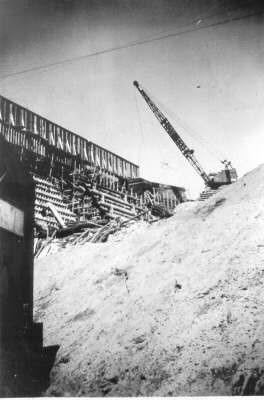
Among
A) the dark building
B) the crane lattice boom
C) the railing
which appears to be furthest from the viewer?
the crane lattice boom

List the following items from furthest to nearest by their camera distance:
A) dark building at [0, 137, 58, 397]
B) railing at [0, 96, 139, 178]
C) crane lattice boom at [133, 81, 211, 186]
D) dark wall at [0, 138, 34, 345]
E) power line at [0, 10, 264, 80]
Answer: crane lattice boom at [133, 81, 211, 186] < railing at [0, 96, 139, 178] < power line at [0, 10, 264, 80] < dark wall at [0, 138, 34, 345] < dark building at [0, 137, 58, 397]

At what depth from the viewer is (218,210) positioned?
744 cm

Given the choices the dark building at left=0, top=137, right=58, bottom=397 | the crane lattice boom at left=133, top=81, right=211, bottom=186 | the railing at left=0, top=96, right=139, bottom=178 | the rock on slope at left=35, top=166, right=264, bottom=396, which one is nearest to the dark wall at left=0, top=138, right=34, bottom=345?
the dark building at left=0, top=137, right=58, bottom=397

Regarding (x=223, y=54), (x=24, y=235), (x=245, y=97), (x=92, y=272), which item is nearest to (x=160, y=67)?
(x=223, y=54)

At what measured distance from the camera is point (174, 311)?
5039mm

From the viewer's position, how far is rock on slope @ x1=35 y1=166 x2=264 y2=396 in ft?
12.8

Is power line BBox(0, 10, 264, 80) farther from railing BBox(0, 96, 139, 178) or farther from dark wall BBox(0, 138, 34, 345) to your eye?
railing BBox(0, 96, 139, 178)

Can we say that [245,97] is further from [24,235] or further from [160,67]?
[24,235]

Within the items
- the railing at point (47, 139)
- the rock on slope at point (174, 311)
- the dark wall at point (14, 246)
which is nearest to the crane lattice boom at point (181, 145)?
the railing at point (47, 139)

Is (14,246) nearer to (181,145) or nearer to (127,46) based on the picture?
(127,46)

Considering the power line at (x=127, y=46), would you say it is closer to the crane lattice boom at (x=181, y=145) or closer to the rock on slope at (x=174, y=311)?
the rock on slope at (x=174, y=311)

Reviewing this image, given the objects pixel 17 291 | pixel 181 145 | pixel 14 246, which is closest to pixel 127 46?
pixel 14 246

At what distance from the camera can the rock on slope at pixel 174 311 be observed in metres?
3.91

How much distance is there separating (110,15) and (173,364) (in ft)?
19.7
